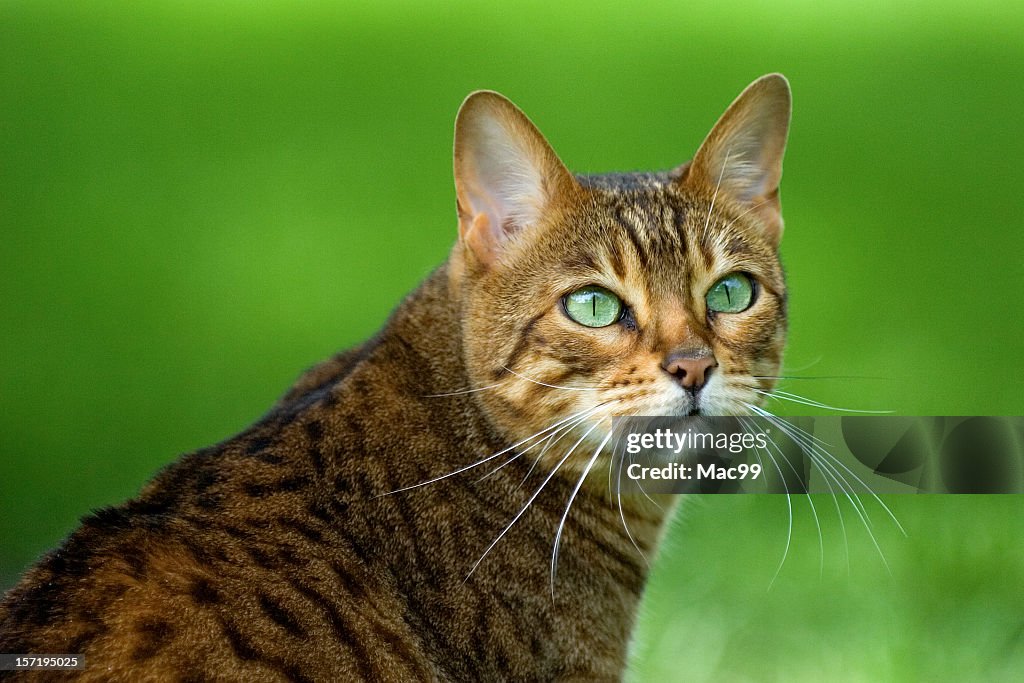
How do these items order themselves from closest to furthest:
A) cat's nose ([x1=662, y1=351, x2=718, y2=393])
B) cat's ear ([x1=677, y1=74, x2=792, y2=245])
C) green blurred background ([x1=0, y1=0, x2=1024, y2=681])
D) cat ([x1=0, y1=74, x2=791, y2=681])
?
cat ([x1=0, y1=74, x2=791, y2=681])
cat's nose ([x1=662, y1=351, x2=718, y2=393])
cat's ear ([x1=677, y1=74, x2=792, y2=245])
green blurred background ([x1=0, y1=0, x2=1024, y2=681])

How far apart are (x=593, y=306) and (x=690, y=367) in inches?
10.7

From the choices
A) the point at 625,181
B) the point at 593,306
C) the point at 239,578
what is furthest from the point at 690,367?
the point at 239,578

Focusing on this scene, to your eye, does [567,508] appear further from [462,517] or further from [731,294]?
[731,294]

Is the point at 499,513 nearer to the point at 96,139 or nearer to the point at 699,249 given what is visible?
the point at 699,249

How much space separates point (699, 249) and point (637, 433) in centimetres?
45

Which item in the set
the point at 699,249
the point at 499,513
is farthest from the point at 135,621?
the point at 699,249

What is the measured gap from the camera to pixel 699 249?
2488 millimetres

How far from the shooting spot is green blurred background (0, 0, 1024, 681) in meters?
3.28

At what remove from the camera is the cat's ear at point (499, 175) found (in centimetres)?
241

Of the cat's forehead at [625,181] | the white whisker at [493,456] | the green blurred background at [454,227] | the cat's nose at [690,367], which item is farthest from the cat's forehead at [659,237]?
the green blurred background at [454,227]

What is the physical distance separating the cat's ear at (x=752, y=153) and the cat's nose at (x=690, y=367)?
50 centimetres

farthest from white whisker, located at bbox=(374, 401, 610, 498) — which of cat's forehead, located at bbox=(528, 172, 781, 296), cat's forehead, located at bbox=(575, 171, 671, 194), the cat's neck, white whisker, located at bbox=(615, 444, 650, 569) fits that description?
cat's forehead, located at bbox=(575, 171, 671, 194)

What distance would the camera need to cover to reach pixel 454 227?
12.7 feet

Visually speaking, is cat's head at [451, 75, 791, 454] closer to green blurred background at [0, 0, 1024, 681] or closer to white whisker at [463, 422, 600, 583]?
white whisker at [463, 422, 600, 583]
